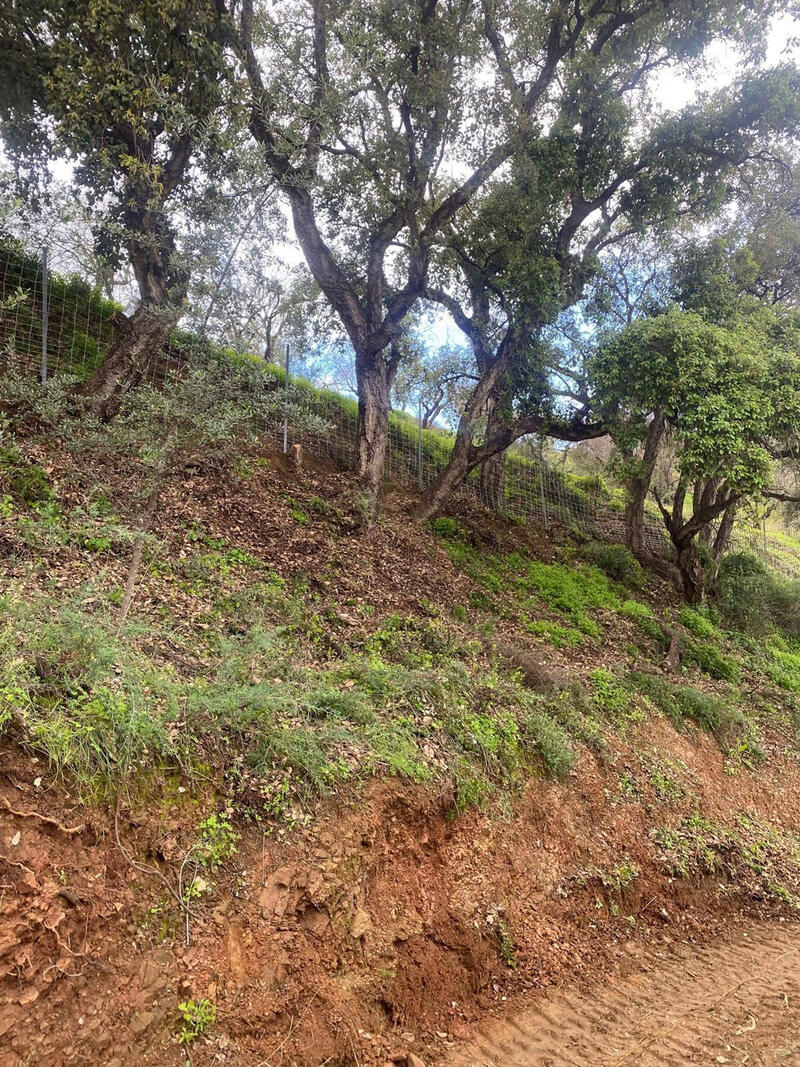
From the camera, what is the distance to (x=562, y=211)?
12.3 metres

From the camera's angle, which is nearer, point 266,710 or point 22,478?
point 266,710

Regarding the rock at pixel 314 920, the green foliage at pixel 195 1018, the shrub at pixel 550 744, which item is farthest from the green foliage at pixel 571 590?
the green foliage at pixel 195 1018

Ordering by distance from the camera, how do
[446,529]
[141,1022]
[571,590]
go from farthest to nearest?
1. [446,529]
2. [571,590]
3. [141,1022]

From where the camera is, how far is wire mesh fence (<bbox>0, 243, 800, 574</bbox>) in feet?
29.2

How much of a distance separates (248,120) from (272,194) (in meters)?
1.12

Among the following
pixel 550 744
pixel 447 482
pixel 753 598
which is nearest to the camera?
pixel 550 744

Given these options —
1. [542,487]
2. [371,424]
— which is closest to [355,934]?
[371,424]

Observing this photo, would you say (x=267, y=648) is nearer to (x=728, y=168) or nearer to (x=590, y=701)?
(x=590, y=701)

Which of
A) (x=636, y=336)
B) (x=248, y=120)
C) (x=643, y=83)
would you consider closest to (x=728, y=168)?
(x=643, y=83)

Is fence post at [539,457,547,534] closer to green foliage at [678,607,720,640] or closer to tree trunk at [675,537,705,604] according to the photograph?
tree trunk at [675,537,705,604]

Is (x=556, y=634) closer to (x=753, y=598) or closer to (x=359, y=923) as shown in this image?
(x=359, y=923)

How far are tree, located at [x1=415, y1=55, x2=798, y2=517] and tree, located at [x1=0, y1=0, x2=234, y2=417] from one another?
17.1ft

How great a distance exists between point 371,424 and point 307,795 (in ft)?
25.6

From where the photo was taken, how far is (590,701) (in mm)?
8102
